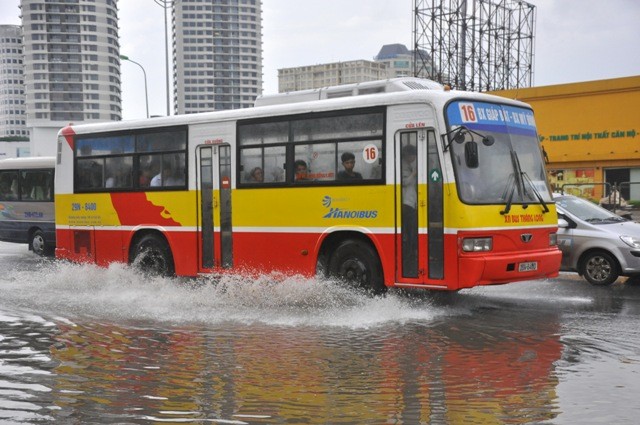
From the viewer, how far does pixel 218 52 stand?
119938mm

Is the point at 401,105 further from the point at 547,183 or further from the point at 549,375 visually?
the point at 549,375

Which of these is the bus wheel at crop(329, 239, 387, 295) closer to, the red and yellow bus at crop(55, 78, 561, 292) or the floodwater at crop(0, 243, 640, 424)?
the red and yellow bus at crop(55, 78, 561, 292)

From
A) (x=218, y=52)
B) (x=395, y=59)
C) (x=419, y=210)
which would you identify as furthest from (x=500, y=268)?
(x=395, y=59)

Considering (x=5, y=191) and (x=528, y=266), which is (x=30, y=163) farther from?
(x=528, y=266)

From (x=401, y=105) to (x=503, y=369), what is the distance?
4.52 metres

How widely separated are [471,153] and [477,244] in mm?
1167

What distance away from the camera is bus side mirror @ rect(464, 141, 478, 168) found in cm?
959

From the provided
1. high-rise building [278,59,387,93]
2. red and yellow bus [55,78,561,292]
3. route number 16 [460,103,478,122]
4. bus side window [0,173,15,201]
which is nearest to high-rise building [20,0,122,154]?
high-rise building [278,59,387,93]

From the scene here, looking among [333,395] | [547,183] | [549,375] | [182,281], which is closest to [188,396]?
[333,395]

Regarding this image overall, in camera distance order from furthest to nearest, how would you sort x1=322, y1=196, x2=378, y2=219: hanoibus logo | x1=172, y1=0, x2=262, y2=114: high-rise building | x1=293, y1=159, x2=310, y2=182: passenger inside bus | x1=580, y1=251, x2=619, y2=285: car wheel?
1. x1=172, y1=0, x2=262, y2=114: high-rise building
2. x1=580, y1=251, x2=619, y2=285: car wheel
3. x1=293, y1=159, x2=310, y2=182: passenger inside bus
4. x1=322, y1=196, x2=378, y2=219: hanoibus logo

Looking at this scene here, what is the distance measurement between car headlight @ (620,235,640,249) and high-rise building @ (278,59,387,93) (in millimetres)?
134240

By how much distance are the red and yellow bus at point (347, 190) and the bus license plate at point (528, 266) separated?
0.11 feet

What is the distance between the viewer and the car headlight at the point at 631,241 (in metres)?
12.4

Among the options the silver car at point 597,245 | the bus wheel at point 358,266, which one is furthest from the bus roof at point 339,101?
the silver car at point 597,245
